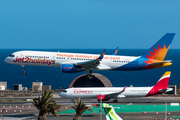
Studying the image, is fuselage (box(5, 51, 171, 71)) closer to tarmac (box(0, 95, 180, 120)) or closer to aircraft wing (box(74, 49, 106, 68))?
aircraft wing (box(74, 49, 106, 68))

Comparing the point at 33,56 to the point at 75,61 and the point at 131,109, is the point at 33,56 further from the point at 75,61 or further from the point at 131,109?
the point at 131,109

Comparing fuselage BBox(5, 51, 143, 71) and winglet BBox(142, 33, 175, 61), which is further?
winglet BBox(142, 33, 175, 61)

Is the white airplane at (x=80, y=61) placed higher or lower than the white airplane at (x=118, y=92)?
higher

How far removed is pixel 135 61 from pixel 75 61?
13.3 m

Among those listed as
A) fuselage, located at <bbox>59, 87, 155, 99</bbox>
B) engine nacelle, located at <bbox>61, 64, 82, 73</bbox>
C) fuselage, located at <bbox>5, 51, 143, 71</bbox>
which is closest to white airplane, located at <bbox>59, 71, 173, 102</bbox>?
fuselage, located at <bbox>59, 87, 155, 99</bbox>

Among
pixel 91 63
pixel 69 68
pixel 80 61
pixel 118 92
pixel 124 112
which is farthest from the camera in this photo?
pixel 118 92

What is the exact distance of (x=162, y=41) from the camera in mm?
84125

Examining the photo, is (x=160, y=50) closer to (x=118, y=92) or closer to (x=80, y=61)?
(x=118, y=92)

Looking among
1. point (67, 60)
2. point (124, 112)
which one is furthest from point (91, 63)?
point (124, 112)

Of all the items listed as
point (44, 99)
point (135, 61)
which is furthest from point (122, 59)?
point (44, 99)

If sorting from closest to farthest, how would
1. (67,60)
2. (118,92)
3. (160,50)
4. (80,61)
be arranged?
(67,60) < (80,61) < (118,92) < (160,50)

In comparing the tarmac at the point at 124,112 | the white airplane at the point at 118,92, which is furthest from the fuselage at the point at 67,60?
the tarmac at the point at 124,112

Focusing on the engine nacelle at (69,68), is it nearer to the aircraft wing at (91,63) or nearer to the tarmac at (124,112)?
the aircraft wing at (91,63)

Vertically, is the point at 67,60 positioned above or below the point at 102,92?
above
